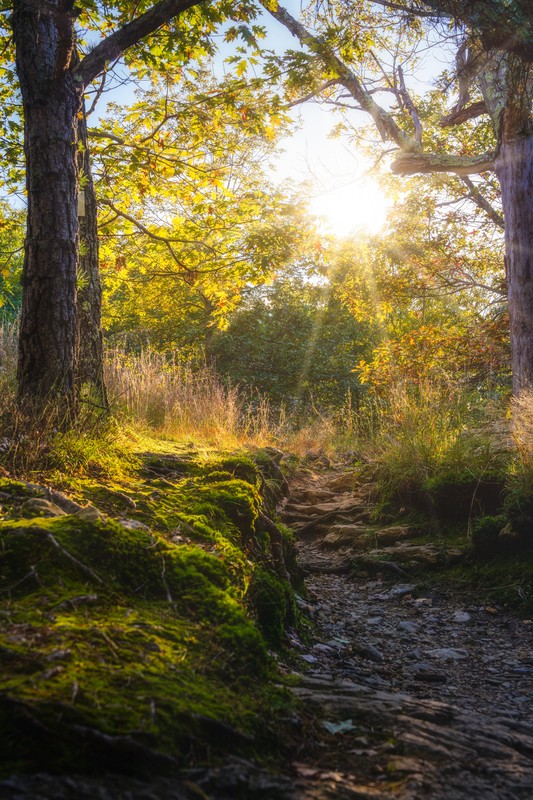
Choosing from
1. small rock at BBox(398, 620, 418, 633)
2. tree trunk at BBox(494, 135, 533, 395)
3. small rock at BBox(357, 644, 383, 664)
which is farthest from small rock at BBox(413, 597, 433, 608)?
tree trunk at BBox(494, 135, 533, 395)

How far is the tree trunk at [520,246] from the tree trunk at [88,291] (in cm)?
572

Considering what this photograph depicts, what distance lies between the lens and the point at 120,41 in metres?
4.53

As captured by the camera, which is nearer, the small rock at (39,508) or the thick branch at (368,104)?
the small rock at (39,508)

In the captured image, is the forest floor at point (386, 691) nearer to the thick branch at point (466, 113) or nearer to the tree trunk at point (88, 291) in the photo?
the tree trunk at point (88, 291)

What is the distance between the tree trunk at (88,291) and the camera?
226 inches

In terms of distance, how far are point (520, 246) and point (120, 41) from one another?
6186 mm

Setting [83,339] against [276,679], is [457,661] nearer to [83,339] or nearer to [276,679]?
[276,679]

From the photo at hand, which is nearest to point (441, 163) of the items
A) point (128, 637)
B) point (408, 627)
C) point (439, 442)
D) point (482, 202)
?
point (482, 202)

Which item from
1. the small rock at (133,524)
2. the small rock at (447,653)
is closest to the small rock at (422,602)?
the small rock at (447,653)

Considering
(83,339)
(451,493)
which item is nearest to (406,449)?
(451,493)

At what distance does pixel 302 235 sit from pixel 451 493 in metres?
4.82

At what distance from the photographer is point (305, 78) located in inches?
223

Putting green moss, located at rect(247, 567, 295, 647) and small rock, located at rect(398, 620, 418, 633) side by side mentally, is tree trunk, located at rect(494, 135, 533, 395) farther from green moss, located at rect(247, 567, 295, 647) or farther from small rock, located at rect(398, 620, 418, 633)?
green moss, located at rect(247, 567, 295, 647)

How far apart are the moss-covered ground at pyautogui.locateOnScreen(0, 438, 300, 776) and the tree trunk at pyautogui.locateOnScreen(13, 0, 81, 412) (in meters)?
1.07
